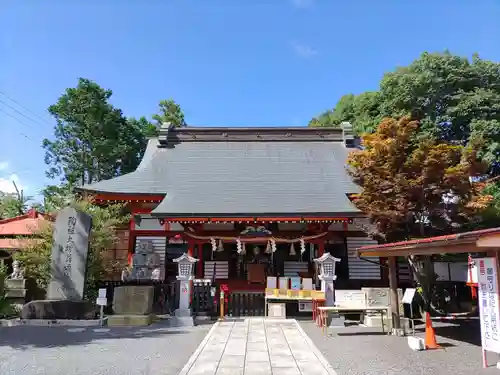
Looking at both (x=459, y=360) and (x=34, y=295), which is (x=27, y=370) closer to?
(x=459, y=360)

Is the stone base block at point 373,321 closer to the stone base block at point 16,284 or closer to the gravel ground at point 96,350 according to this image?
the gravel ground at point 96,350

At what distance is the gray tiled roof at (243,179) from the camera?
13.3 m

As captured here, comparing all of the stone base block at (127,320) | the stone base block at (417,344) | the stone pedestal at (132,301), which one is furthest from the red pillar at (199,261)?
the stone base block at (417,344)

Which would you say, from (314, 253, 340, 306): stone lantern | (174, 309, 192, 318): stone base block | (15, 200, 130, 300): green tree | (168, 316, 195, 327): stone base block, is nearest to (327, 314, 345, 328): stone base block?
(314, 253, 340, 306): stone lantern

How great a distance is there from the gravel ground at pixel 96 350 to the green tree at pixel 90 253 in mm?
2863

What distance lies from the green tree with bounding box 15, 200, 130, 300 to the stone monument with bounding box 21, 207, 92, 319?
4.23ft

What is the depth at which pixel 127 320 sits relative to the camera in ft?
32.2

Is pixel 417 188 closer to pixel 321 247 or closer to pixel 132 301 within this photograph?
pixel 321 247

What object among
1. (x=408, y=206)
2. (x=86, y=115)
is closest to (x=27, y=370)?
(x=408, y=206)

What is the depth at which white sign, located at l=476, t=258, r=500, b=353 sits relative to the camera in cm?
544

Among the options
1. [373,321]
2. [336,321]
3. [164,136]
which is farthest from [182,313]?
[164,136]

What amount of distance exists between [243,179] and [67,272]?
25.7 ft

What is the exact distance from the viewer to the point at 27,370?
553 centimetres

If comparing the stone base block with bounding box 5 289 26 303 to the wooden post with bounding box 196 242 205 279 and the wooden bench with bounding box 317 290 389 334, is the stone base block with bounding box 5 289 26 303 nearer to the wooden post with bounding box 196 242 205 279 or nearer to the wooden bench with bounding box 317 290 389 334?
the wooden post with bounding box 196 242 205 279
